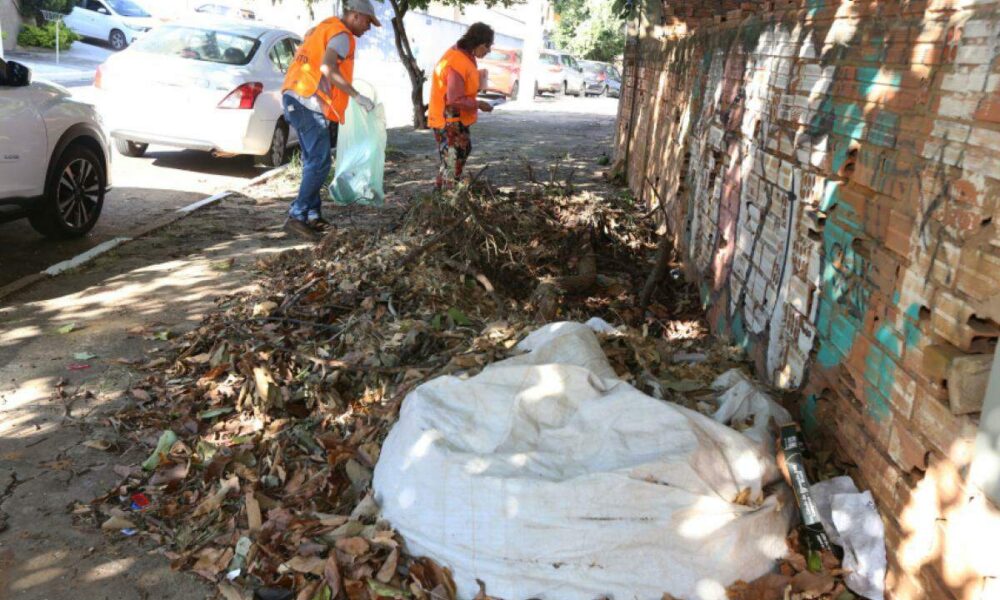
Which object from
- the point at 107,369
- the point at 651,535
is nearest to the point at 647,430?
the point at 651,535

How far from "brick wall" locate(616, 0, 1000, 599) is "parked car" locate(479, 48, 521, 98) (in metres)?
23.9

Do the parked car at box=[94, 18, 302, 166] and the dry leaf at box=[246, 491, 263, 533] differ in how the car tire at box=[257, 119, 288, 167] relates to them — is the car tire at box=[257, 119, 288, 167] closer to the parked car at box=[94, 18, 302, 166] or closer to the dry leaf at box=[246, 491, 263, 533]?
the parked car at box=[94, 18, 302, 166]

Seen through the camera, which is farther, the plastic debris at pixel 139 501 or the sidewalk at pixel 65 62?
the sidewalk at pixel 65 62

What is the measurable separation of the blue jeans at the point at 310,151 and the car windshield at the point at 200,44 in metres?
3.60

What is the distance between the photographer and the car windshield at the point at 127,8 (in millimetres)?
29484

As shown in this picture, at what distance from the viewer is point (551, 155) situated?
13719 millimetres

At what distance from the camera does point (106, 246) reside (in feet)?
22.6

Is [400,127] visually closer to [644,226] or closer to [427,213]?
[644,226]

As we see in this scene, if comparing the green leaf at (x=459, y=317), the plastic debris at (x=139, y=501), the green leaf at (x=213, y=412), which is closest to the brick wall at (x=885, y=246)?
the green leaf at (x=459, y=317)

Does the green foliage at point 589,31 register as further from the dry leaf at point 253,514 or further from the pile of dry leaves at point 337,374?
the dry leaf at point 253,514

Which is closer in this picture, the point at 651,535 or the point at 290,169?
the point at 651,535

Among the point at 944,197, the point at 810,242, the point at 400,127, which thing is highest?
the point at 944,197

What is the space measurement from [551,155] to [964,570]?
11934mm

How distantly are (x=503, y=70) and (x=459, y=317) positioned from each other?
25.1 m
